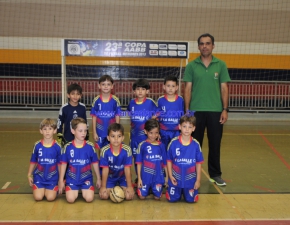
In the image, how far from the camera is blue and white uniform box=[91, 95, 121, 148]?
197 inches

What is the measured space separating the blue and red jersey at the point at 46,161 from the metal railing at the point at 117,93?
25.5 ft

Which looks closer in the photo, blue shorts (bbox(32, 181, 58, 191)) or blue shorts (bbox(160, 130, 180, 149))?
blue shorts (bbox(32, 181, 58, 191))

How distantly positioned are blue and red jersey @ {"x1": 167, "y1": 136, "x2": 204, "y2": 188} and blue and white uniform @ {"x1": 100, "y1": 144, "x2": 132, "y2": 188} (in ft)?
1.76

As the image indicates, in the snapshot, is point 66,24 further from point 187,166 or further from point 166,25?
point 187,166

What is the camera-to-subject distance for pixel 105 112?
500 cm

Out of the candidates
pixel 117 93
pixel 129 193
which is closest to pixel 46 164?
pixel 129 193

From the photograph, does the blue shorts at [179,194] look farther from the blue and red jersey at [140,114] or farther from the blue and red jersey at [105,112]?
the blue and red jersey at [105,112]

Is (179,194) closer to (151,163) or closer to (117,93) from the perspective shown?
(151,163)

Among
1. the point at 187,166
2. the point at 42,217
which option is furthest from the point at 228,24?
the point at 42,217

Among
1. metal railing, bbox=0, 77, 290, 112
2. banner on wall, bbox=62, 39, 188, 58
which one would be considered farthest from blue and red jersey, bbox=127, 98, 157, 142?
metal railing, bbox=0, 77, 290, 112

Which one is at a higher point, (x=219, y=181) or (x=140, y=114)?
(x=140, y=114)

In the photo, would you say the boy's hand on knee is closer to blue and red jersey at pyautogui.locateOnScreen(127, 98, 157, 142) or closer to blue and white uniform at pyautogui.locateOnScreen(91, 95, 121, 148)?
blue and red jersey at pyautogui.locateOnScreen(127, 98, 157, 142)

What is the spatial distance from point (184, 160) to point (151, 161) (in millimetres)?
433

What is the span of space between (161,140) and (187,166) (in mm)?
718
